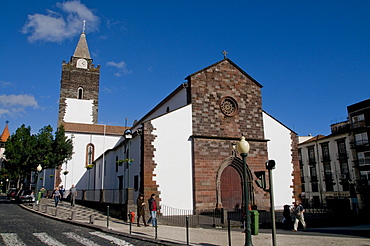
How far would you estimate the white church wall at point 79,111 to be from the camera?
1889 inches

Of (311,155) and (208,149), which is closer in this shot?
(208,149)

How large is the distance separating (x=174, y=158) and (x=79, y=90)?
35578mm

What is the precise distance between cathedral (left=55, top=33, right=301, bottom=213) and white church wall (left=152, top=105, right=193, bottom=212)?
55mm

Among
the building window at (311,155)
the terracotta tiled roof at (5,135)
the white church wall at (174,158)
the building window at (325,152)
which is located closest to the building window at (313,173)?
the building window at (311,155)

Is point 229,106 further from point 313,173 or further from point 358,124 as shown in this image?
point 313,173

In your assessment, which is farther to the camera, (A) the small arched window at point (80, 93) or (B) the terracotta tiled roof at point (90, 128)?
(A) the small arched window at point (80, 93)

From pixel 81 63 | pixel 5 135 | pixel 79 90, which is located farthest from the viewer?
pixel 5 135

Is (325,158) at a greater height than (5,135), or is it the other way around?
(5,135)

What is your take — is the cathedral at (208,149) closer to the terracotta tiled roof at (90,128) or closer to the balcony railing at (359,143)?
the terracotta tiled roof at (90,128)

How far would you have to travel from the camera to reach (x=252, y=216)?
436 inches

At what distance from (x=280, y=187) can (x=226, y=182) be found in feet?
14.7

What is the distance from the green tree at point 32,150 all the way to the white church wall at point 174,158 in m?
18.5

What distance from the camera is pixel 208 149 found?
69.2ft

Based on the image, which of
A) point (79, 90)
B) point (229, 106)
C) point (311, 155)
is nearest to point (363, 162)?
point (311, 155)
